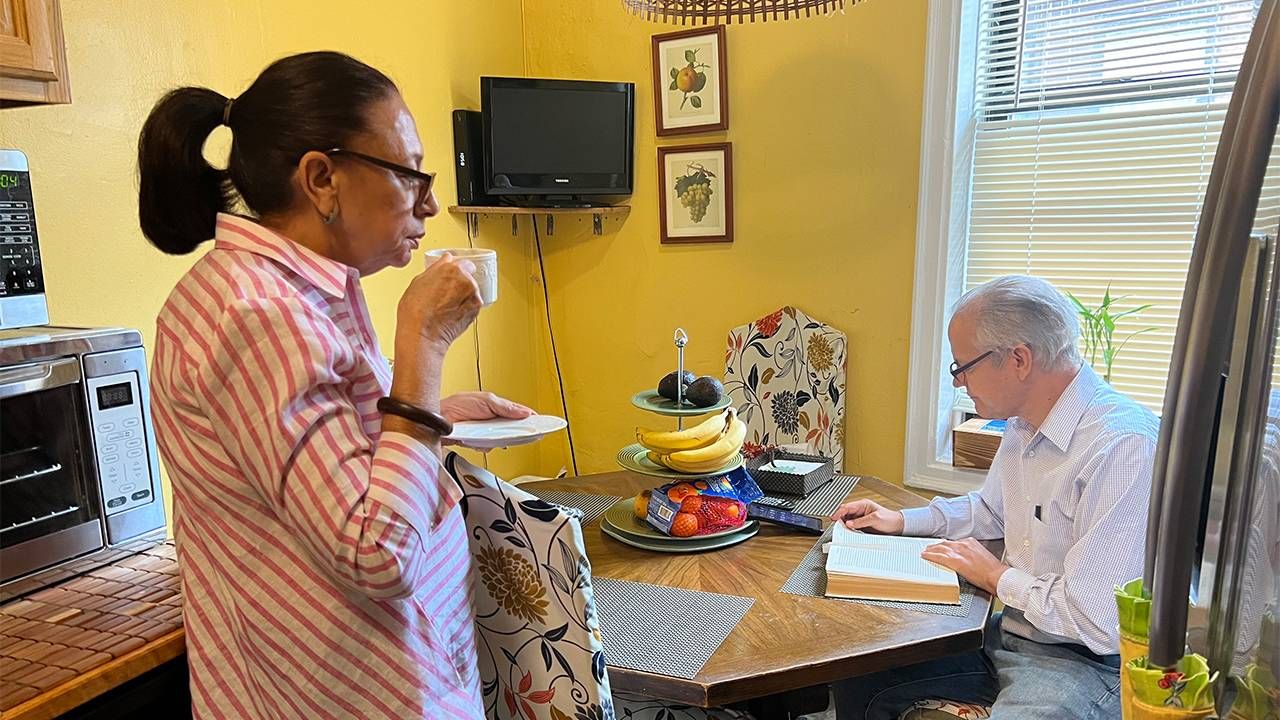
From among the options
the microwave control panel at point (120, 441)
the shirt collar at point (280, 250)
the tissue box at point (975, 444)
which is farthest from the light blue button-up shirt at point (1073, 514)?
the microwave control panel at point (120, 441)

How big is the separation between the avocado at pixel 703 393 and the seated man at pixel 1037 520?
411mm

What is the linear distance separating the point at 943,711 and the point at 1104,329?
142 centimetres

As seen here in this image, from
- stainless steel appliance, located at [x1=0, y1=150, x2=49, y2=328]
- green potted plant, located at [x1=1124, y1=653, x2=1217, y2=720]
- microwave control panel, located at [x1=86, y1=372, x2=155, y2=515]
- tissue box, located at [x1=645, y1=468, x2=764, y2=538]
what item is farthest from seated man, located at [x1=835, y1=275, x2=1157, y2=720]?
stainless steel appliance, located at [x1=0, y1=150, x2=49, y2=328]

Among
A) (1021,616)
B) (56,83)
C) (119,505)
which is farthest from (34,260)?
(1021,616)

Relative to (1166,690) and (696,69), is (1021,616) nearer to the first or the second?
(1166,690)

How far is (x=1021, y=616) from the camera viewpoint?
1.64m

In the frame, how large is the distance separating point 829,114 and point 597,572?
190 cm

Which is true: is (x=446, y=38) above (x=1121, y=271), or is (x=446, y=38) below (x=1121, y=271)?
above

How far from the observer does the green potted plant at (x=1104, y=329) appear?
2.49 m

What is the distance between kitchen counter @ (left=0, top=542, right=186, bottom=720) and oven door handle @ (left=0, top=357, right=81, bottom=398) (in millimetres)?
305

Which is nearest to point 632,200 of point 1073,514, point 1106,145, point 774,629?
Answer: point 1106,145

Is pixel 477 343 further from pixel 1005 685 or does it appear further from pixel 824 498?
pixel 1005 685

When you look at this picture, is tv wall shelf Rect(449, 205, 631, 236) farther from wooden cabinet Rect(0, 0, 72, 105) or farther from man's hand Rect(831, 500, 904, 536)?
man's hand Rect(831, 500, 904, 536)

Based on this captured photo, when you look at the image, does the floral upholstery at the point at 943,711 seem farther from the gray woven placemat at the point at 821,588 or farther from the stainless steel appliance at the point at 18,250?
the stainless steel appliance at the point at 18,250
